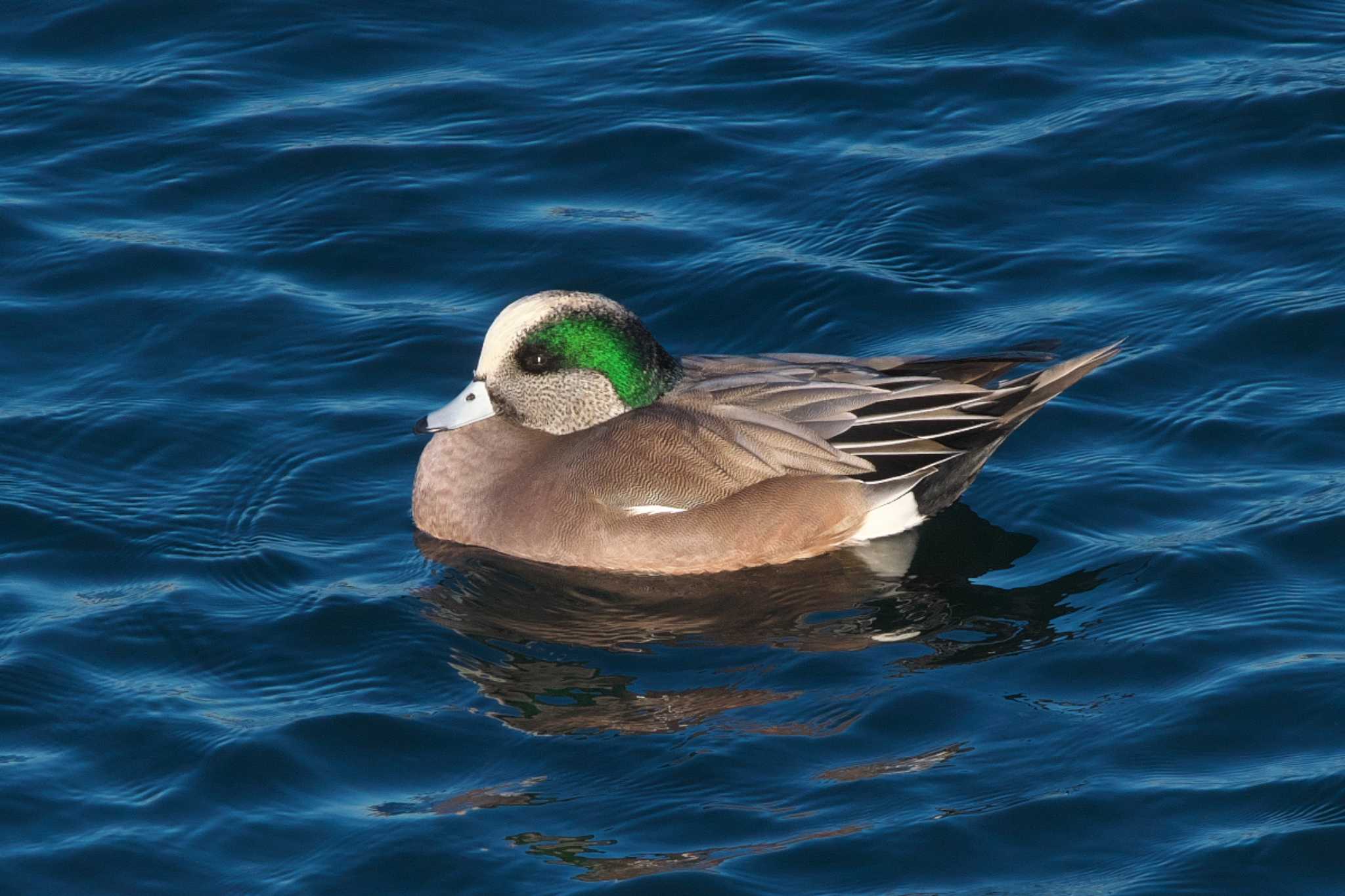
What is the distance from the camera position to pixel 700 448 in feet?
27.2

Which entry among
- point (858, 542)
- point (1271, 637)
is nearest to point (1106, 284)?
point (858, 542)

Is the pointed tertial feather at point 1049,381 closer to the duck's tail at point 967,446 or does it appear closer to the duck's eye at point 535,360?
the duck's tail at point 967,446

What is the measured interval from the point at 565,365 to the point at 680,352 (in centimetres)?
131

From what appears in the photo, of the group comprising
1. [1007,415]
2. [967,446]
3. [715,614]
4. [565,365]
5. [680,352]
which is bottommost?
[715,614]

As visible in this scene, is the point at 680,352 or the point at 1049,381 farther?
the point at 680,352

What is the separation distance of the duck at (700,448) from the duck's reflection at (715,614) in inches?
4.5

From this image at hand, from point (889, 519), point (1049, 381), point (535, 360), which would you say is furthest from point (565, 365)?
point (1049, 381)

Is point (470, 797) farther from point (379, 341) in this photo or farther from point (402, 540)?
point (379, 341)

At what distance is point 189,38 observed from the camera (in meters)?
12.0

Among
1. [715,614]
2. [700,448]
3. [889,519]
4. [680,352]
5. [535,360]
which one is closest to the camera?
[715,614]

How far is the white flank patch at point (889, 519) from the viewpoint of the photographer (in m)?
8.47

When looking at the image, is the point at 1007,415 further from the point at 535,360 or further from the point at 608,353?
the point at 535,360

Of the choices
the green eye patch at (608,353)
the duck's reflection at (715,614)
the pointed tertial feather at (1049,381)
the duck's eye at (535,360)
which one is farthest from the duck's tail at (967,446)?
the duck's eye at (535,360)

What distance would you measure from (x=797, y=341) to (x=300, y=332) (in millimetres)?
2320
